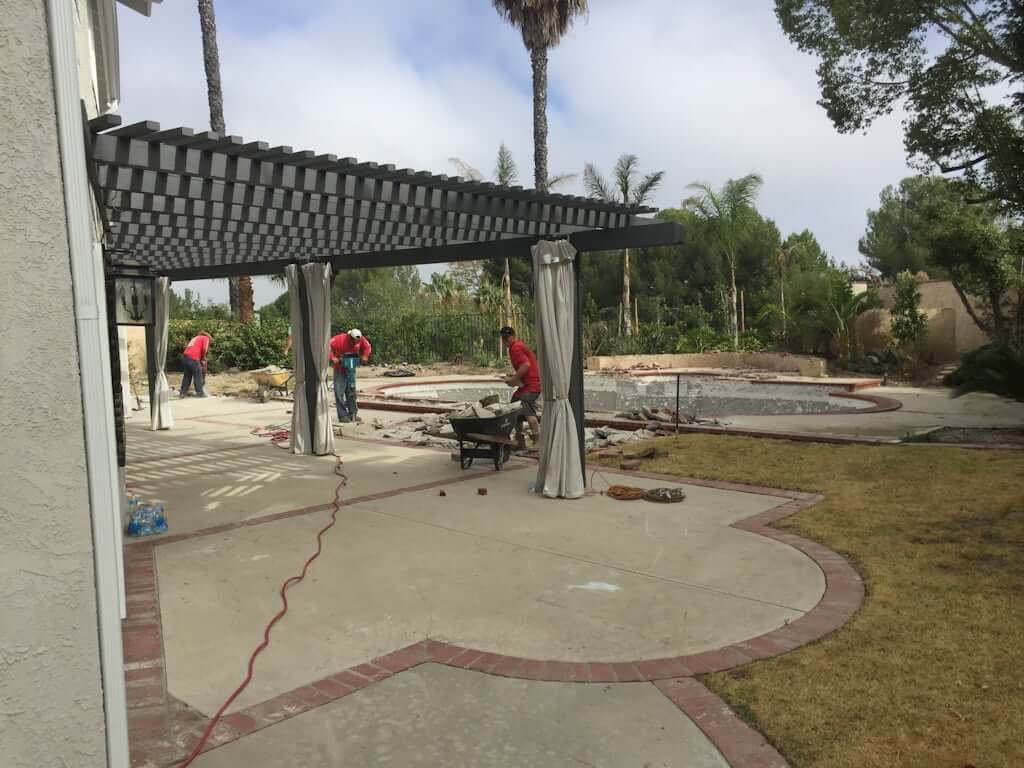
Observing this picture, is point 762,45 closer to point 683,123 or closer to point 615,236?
point 683,123

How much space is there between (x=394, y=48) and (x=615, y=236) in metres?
7.92

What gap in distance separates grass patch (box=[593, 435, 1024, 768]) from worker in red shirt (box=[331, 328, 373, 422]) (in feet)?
24.5

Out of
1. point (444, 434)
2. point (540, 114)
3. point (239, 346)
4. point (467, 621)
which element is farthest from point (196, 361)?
point (467, 621)

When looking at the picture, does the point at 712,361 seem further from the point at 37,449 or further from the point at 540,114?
the point at 37,449

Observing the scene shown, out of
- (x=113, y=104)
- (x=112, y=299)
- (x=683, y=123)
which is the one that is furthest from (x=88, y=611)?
(x=683, y=123)

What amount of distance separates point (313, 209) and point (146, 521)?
290 cm

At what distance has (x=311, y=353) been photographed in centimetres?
966

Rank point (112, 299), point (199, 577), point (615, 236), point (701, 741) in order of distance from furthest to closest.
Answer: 1. point (615, 236)
2. point (112, 299)
3. point (199, 577)
4. point (701, 741)

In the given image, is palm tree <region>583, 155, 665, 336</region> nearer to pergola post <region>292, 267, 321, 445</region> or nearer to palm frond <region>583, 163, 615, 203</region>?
palm frond <region>583, 163, 615, 203</region>

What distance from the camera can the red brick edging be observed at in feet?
9.77

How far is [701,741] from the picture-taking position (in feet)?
9.73

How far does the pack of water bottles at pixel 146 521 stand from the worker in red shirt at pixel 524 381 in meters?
4.21

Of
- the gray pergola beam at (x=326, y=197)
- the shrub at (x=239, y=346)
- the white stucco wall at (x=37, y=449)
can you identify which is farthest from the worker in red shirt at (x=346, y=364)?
the white stucco wall at (x=37, y=449)

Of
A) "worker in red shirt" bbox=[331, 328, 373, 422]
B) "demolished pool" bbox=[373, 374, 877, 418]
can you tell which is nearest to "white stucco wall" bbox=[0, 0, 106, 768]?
"worker in red shirt" bbox=[331, 328, 373, 422]
